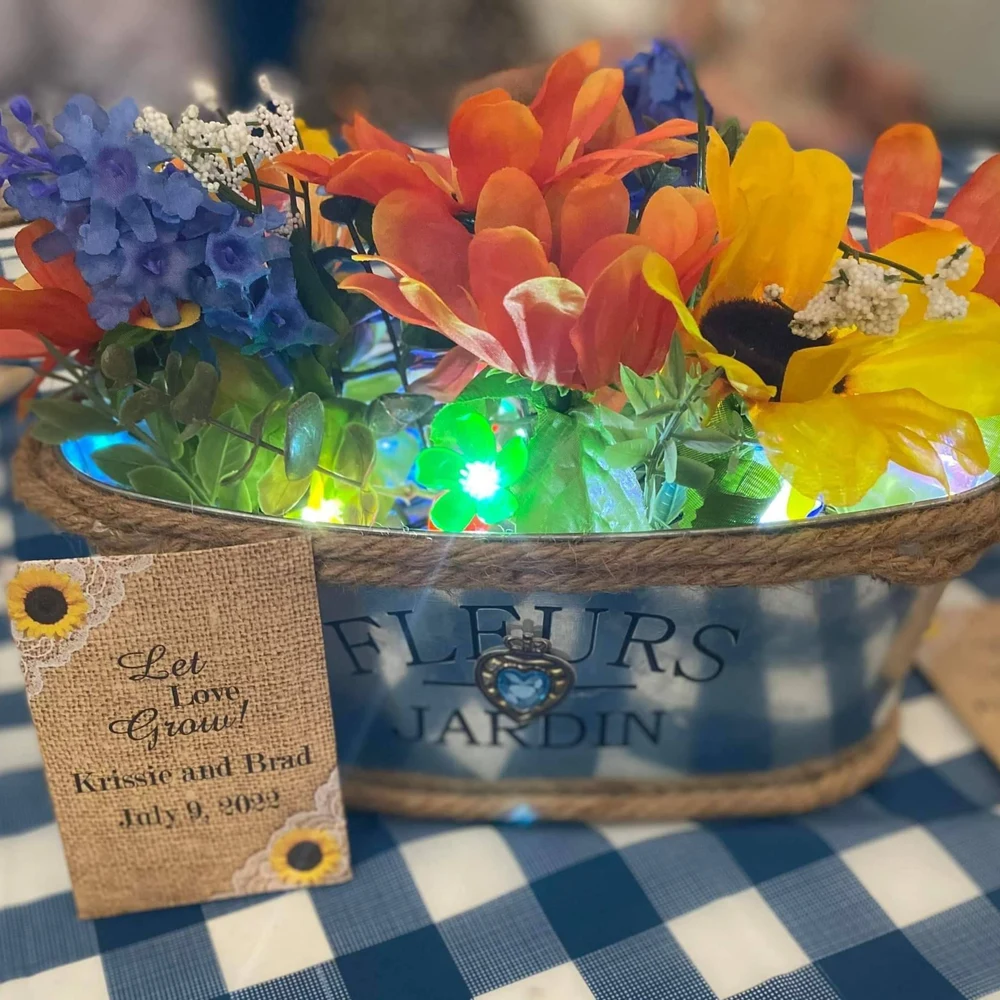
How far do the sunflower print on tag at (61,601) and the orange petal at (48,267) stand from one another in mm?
117

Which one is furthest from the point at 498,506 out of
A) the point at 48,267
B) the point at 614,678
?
the point at 48,267

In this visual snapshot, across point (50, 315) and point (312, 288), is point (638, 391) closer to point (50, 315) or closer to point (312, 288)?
point (312, 288)

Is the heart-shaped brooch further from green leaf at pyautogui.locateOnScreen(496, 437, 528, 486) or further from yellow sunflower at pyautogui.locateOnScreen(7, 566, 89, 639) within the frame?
yellow sunflower at pyautogui.locateOnScreen(7, 566, 89, 639)

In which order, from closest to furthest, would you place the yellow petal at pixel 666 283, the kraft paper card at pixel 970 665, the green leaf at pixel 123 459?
the yellow petal at pixel 666 283 < the green leaf at pixel 123 459 < the kraft paper card at pixel 970 665

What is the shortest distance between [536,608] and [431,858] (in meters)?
0.18

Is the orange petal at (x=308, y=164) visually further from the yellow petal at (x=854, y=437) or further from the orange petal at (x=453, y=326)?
the yellow petal at (x=854, y=437)

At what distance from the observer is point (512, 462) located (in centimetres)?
38

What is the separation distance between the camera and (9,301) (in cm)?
35

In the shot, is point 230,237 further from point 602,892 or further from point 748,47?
point 748,47

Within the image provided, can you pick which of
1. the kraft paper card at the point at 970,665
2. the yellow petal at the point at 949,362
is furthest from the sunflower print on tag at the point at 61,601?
the kraft paper card at the point at 970,665

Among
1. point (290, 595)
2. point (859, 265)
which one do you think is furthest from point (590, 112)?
point (290, 595)

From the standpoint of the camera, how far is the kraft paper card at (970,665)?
0.56 m

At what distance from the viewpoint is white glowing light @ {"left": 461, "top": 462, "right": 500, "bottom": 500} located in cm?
38

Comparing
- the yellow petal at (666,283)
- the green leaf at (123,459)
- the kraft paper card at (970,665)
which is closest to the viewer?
the yellow petal at (666,283)
